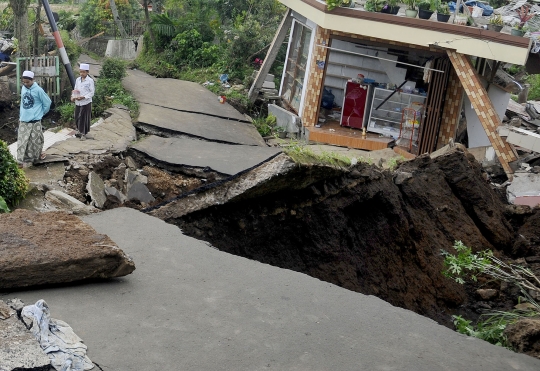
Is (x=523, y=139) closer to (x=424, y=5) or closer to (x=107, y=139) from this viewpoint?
(x=424, y=5)

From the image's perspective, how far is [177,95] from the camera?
63.0 feet

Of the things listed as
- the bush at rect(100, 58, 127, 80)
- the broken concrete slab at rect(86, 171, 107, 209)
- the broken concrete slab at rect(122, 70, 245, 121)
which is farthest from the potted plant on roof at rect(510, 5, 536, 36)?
the broken concrete slab at rect(86, 171, 107, 209)

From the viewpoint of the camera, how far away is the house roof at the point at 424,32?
50.5 feet

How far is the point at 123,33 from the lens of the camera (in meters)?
26.1

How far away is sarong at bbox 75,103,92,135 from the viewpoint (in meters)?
13.0

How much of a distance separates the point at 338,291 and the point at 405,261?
421cm

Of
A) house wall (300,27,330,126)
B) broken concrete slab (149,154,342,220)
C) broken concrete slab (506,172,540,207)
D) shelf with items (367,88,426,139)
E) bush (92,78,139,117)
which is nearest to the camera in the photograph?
broken concrete slab (149,154,342,220)

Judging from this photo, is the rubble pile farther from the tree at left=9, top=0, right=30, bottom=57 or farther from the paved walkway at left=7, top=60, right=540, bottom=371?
the tree at left=9, top=0, right=30, bottom=57

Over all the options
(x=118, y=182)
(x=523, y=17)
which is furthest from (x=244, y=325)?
(x=523, y=17)

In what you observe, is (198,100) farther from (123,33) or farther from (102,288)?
(102,288)

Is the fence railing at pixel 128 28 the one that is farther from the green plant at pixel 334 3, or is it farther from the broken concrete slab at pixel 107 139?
the broken concrete slab at pixel 107 139

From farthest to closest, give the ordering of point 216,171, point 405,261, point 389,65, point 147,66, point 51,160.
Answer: point 147,66
point 389,65
point 216,171
point 51,160
point 405,261

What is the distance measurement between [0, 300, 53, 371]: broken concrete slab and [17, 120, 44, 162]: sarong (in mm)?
6726

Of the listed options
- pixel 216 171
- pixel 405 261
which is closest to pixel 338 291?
pixel 405 261
